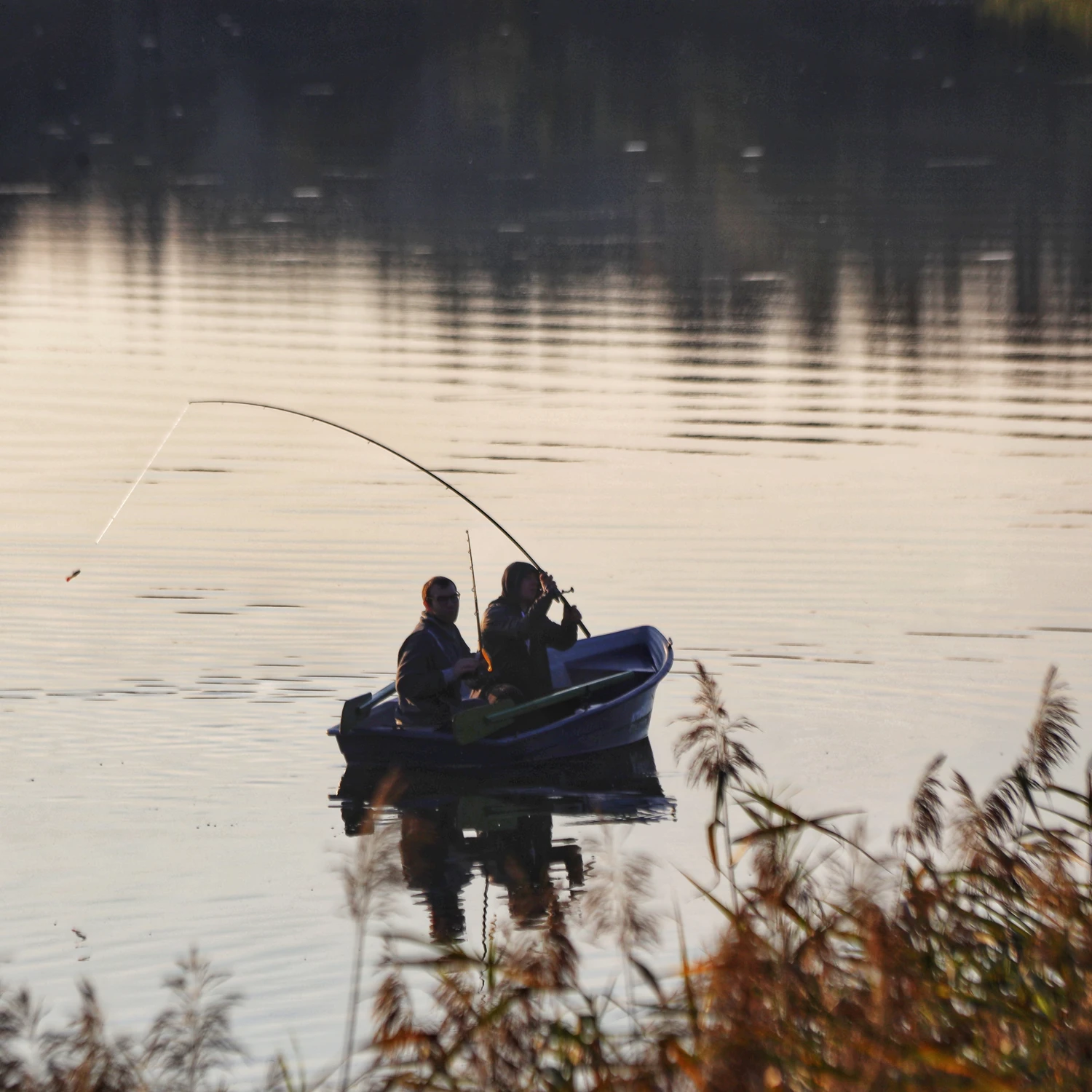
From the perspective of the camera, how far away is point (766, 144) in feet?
232

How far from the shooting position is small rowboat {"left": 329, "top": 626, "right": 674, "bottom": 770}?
1273 centimetres

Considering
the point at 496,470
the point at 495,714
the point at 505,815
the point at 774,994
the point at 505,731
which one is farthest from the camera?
the point at 496,470

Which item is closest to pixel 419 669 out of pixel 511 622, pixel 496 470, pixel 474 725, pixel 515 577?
pixel 474 725

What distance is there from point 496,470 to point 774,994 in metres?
20.8

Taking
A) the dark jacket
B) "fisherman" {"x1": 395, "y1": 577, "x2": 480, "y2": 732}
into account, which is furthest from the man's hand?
the dark jacket

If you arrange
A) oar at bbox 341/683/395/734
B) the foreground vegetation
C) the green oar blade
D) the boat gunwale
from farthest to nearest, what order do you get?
oar at bbox 341/683/395/734 → the boat gunwale → the green oar blade → the foreground vegetation

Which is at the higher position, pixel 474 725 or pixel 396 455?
pixel 396 455

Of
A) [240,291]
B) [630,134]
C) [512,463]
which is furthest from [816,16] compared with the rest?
[512,463]

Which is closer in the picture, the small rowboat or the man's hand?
the man's hand

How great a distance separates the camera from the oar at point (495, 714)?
12602 mm

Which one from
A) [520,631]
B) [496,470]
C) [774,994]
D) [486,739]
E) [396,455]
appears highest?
[396,455]

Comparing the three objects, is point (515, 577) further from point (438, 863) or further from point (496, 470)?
point (496, 470)

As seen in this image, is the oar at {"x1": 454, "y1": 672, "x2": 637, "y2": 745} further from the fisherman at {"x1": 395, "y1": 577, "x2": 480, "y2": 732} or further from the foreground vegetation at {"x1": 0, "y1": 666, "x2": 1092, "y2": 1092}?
the foreground vegetation at {"x1": 0, "y1": 666, "x2": 1092, "y2": 1092}

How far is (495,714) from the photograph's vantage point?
12.7m
